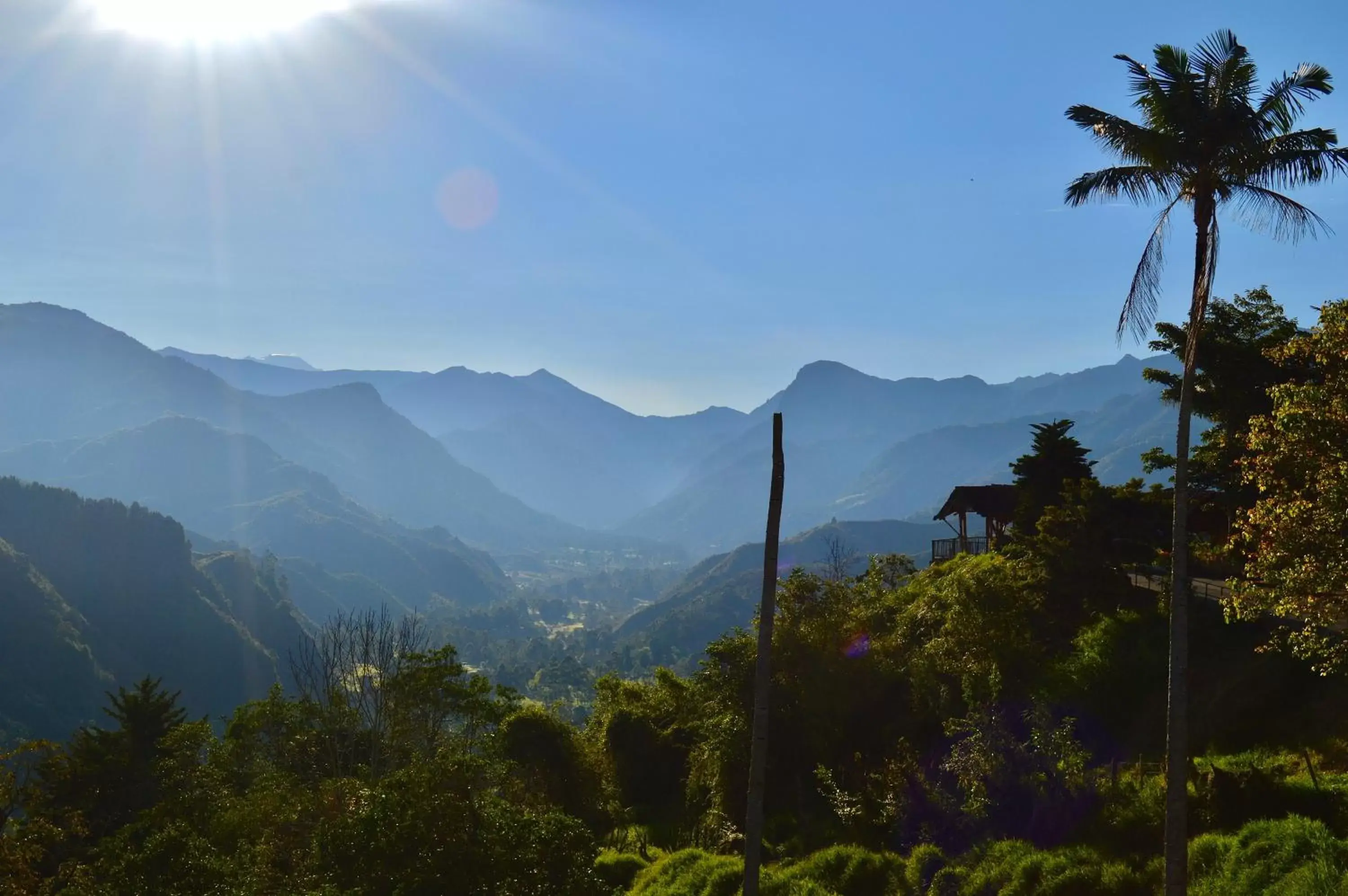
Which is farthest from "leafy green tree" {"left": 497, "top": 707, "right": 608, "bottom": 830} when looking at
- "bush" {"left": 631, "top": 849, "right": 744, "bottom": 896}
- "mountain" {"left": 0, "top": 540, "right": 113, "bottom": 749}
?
"mountain" {"left": 0, "top": 540, "right": 113, "bottom": 749}

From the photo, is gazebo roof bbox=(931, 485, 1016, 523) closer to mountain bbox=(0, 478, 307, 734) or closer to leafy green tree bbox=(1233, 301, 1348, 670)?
leafy green tree bbox=(1233, 301, 1348, 670)

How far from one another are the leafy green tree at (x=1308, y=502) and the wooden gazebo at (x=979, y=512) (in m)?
25.4

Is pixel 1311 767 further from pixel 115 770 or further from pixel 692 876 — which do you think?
pixel 115 770

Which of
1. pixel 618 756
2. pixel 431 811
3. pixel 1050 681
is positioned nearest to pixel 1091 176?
pixel 1050 681

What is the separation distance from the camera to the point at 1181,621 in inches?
470

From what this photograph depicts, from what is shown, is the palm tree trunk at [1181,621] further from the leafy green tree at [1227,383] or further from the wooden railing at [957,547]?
the wooden railing at [957,547]

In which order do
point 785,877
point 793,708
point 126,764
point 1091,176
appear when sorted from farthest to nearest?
point 126,764 → point 793,708 → point 785,877 → point 1091,176

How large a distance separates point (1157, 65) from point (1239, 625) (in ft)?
48.1

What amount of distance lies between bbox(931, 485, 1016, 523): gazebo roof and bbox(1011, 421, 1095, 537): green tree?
7.65 metres

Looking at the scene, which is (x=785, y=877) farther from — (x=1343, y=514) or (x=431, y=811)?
(x=1343, y=514)

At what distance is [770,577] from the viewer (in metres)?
14.3

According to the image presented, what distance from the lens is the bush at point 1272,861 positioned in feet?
36.2

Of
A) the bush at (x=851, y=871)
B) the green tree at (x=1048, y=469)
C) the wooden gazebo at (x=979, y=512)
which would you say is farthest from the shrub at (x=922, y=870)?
the wooden gazebo at (x=979, y=512)

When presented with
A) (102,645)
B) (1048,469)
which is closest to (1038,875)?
(1048,469)
